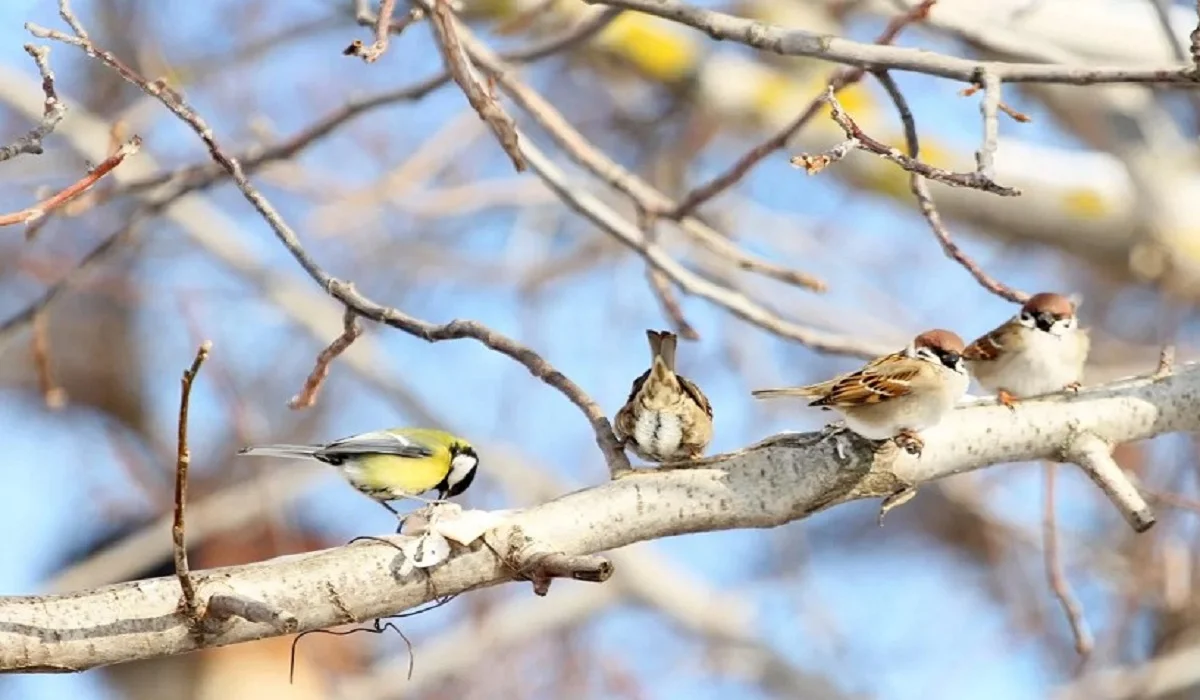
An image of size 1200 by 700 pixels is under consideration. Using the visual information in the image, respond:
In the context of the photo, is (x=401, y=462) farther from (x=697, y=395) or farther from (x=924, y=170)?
(x=924, y=170)

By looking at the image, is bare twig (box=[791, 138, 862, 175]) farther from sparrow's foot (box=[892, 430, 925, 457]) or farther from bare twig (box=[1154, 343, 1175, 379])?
bare twig (box=[1154, 343, 1175, 379])

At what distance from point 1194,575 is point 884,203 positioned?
106 inches

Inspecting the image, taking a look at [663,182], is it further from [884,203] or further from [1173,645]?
[1173,645]

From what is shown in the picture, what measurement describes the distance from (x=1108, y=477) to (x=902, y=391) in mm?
408

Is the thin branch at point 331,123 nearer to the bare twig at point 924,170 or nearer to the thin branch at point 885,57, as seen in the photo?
the thin branch at point 885,57

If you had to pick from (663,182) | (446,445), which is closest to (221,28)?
(663,182)

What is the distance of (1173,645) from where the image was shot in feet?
20.4

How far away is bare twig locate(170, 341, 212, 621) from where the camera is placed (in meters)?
1.52

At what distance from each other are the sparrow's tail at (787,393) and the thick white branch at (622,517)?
333 millimetres

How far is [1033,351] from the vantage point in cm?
327

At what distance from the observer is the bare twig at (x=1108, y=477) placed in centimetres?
233

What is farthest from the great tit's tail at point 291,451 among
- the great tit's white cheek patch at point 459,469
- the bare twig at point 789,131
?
the bare twig at point 789,131

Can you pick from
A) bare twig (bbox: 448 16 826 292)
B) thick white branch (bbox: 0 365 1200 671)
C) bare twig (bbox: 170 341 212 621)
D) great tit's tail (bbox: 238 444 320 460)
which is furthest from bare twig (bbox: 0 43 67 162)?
bare twig (bbox: 448 16 826 292)

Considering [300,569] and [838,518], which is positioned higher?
[838,518]
